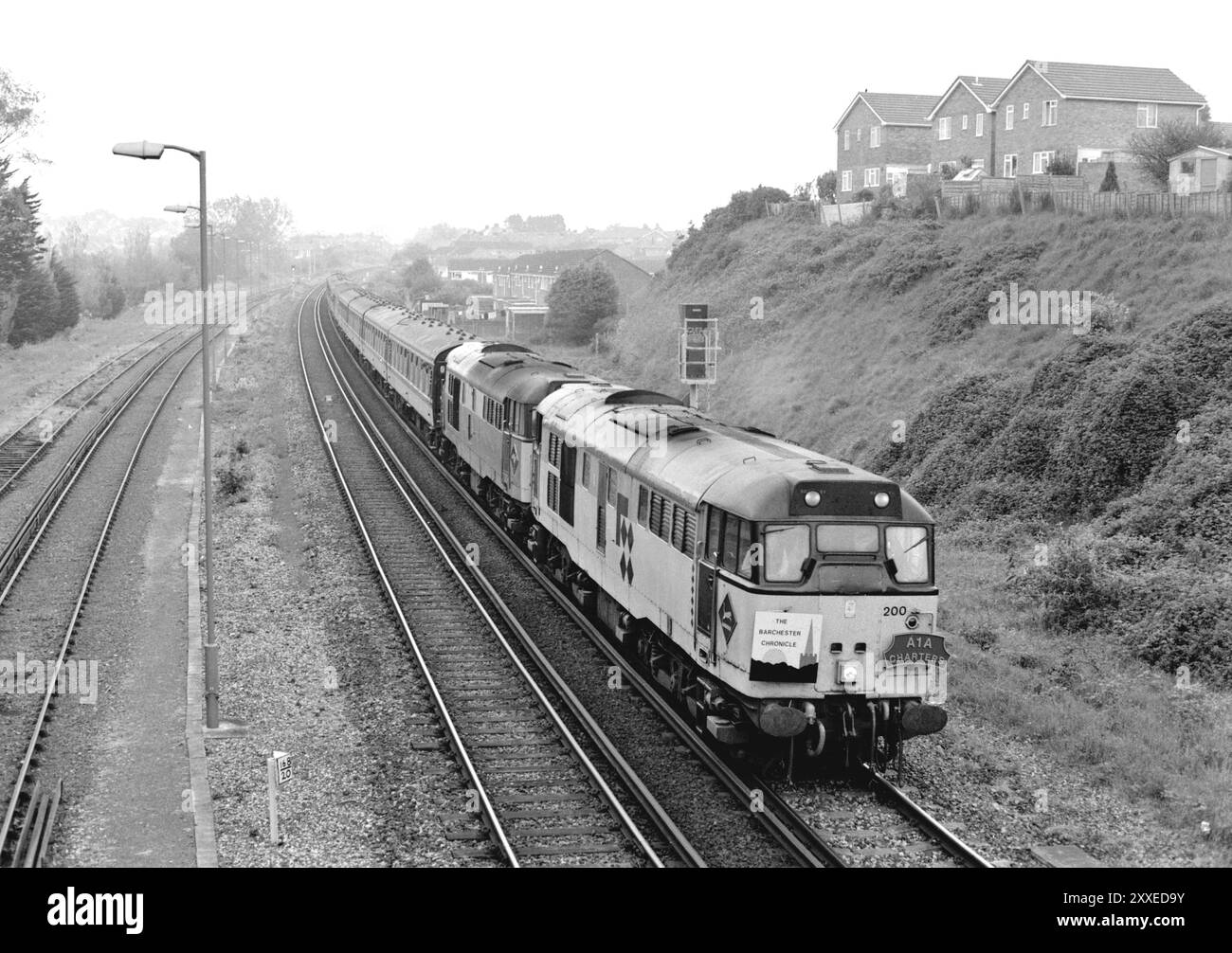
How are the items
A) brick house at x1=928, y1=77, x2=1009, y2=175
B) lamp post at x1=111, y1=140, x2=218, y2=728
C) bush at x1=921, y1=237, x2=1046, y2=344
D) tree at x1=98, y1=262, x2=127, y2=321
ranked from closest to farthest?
lamp post at x1=111, y1=140, x2=218, y2=728 < bush at x1=921, y1=237, x2=1046, y2=344 < brick house at x1=928, y1=77, x2=1009, y2=175 < tree at x1=98, y1=262, x2=127, y2=321

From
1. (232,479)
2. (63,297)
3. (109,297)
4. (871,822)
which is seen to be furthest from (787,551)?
(109,297)

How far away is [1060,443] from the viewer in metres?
24.8

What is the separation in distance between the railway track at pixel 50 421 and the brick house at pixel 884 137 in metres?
37.5

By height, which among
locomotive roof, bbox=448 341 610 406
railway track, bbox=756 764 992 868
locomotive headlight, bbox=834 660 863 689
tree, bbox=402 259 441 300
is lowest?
railway track, bbox=756 764 992 868

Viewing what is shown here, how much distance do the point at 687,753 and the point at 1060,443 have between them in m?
13.3

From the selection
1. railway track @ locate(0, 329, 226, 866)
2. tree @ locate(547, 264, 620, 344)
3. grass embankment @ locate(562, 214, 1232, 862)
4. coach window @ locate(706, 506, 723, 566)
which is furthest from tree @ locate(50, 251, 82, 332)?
coach window @ locate(706, 506, 723, 566)

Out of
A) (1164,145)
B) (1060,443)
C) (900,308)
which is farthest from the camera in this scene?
(1164,145)

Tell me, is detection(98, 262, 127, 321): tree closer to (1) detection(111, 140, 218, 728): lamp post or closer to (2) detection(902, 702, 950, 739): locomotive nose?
(1) detection(111, 140, 218, 728): lamp post

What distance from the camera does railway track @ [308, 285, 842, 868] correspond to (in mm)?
12094

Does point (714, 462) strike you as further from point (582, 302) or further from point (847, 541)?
point (582, 302)

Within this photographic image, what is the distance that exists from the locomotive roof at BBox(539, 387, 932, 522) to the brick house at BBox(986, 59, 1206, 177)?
3769 cm

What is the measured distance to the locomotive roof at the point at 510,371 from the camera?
24156 mm

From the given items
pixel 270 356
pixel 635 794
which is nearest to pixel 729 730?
pixel 635 794
